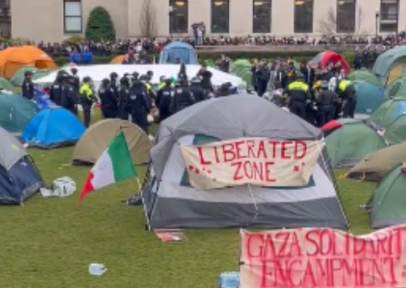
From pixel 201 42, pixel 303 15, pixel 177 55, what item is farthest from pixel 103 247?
pixel 303 15

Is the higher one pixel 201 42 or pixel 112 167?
pixel 201 42

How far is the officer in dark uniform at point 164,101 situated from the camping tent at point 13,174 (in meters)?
5.77

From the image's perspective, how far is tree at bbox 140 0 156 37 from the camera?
157ft

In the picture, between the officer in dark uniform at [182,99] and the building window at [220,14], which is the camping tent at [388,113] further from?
the building window at [220,14]

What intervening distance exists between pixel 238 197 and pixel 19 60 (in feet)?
82.0

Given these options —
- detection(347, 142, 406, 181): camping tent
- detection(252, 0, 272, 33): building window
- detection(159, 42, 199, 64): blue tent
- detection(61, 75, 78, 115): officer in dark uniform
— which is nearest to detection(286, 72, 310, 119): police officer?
detection(347, 142, 406, 181): camping tent

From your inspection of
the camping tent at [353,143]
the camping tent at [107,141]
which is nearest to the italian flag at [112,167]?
the camping tent at [107,141]

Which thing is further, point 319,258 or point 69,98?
point 69,98

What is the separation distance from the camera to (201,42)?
46719mm

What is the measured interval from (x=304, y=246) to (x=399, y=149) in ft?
22.9

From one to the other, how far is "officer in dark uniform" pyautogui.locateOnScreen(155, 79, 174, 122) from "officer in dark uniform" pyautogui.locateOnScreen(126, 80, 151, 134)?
0.70 meters

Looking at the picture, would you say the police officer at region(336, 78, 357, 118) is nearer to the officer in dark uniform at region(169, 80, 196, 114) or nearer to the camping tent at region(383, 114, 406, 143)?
the camping tent at region(383, 114, 406, 143)

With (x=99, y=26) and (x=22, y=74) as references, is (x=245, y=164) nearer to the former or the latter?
(x=22, y=74)

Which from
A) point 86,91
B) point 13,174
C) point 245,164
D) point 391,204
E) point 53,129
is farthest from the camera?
point 86,91
